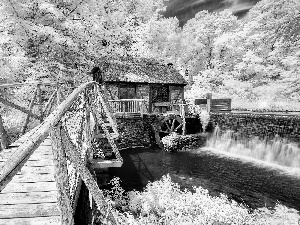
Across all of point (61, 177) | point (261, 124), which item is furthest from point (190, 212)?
point (261, 124)

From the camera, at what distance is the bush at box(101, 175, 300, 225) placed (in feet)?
21.3

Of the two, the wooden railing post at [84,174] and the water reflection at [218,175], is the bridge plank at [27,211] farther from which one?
the water reflection at [218,175]

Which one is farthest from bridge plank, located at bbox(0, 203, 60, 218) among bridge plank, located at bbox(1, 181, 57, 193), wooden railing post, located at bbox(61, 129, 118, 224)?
wooden railing post, located at bbox(61, 129, 118, 224)

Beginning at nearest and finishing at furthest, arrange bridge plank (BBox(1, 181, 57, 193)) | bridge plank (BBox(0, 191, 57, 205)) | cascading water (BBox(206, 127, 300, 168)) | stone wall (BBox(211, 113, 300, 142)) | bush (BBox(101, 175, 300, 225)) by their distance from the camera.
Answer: bridge plank (BBox(0, 191, 57, 205)), bridge plank (BBox(1, 181, 57, 193)), bush (BBox(101, 175, 300, 225)), cascading water (BBox(206, 127, 300, 168)), stone wall (BBox(211, 113, 300, 142))

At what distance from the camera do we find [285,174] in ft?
36.8

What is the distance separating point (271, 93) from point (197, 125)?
702cm

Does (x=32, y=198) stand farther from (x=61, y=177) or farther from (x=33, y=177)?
(x=61, y=177)

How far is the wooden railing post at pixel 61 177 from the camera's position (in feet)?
5.45

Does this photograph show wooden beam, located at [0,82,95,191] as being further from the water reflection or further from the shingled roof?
the shingled roof

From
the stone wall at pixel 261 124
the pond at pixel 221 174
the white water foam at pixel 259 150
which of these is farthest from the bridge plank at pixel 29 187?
the stone wall at pixel 261 124

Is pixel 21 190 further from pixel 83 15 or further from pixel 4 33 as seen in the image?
pixel 83 15

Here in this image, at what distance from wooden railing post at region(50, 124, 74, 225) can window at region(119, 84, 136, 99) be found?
18352mm

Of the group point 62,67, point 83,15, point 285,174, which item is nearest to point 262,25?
point 285,174

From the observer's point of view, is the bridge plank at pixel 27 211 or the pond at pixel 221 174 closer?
the bridge plank at pixel 27 211
